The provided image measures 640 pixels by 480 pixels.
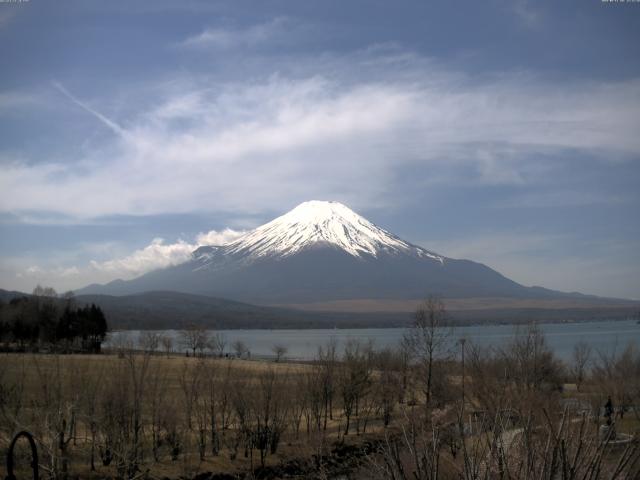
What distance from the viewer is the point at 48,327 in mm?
77812

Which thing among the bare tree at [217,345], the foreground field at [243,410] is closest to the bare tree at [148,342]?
the foreground field at [243,410]

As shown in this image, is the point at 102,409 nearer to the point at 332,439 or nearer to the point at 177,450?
the point at 177,450

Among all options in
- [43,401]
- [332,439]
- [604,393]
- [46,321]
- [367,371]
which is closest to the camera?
[43,401]

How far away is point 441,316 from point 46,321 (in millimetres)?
56617

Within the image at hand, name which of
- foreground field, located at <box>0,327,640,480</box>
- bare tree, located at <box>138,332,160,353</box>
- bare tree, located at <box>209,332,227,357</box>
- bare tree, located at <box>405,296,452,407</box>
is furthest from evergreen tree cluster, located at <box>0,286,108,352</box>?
bare tree, located at <box>405,296,452,407</box>

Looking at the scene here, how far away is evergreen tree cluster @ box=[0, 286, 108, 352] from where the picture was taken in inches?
2972

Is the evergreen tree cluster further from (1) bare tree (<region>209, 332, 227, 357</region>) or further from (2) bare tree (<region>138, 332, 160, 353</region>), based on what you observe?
(2) bare tree (<region>138, 332, 160, 353</region>)

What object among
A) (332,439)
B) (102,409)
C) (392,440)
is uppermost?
(392,440)

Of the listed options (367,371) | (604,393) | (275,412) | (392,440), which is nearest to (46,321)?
(367,371)

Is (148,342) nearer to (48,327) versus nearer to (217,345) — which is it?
(48,327)

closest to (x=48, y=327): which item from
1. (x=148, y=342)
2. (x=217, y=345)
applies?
(x=148, y=342)

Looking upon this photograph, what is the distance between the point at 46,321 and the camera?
79625mm

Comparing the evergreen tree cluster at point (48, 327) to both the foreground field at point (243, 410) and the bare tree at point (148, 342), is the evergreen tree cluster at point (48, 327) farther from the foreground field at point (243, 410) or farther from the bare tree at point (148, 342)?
the foreground field at point (243, 410)

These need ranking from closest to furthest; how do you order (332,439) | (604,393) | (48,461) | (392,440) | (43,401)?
(392,440) → (48,461) → (43,401) → (604,393) → (332,439)
